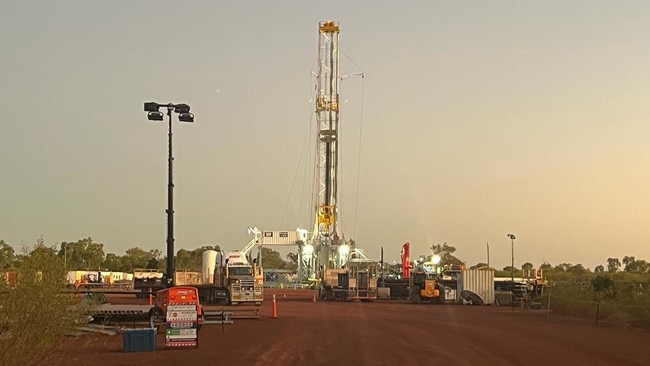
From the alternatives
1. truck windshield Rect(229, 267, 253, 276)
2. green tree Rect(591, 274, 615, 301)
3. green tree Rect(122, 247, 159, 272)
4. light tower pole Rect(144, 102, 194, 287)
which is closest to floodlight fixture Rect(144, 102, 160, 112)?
light tower pole Rect(144, 102, 194, 287)

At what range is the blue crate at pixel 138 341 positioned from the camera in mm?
23312

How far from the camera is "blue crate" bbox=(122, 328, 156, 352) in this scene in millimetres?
23312

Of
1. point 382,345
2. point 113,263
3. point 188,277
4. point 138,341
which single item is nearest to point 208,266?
point 188,277

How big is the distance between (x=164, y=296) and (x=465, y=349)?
1131 cm

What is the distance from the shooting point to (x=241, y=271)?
2073 inches

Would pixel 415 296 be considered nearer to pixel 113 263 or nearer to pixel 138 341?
pixel 138 341

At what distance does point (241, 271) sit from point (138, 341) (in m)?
29.2

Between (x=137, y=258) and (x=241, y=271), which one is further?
(x=137, y=258)

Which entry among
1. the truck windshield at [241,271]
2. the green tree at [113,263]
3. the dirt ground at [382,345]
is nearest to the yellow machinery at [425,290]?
the truck windshield at [241,271]

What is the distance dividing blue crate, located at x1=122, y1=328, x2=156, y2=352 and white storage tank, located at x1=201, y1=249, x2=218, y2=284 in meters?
33.4

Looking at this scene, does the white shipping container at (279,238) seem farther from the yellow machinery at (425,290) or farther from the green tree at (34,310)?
the green tree at (34,310)

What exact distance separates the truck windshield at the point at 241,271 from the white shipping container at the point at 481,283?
646 inches

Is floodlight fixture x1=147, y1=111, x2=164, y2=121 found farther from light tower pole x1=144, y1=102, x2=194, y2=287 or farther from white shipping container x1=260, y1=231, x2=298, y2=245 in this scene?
white shipping container x1=260, y1=231, x2=298, y2=245

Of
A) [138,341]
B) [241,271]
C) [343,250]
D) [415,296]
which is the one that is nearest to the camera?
[138,341]
